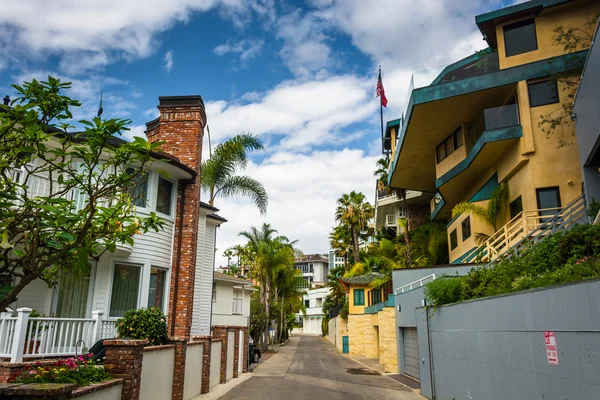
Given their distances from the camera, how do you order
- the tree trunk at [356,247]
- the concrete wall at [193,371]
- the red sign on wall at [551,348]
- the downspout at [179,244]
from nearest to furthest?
the red sign on wall at [551,348], the concrete wall at [193,371], the downspout at [179,244], the tree trunk at [356,247]

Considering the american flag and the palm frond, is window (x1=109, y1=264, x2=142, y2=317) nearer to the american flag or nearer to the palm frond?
the palm frond

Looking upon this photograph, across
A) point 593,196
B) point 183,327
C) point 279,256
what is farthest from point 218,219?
point 279,256

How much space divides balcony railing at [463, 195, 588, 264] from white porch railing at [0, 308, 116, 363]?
12.1m

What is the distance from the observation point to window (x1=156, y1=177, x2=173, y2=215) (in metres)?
16.0

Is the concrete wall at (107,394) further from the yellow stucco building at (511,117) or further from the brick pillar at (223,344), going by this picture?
the yellow stucco building at (511,117)

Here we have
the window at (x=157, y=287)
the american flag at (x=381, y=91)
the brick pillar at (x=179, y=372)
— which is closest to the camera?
the brick pillar at (x=179, y=372)

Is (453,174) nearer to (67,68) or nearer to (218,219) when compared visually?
(218,219)

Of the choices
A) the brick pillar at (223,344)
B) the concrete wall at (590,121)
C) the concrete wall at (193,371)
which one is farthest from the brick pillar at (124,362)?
the concrete wall at (590,121)

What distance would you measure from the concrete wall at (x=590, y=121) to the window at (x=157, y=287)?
13395 mm

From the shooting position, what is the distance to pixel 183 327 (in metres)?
15.9

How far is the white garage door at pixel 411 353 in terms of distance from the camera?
18.5m

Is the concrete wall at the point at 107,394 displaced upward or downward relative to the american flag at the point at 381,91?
downward

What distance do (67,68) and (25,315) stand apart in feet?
17.8

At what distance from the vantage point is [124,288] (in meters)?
14.6
